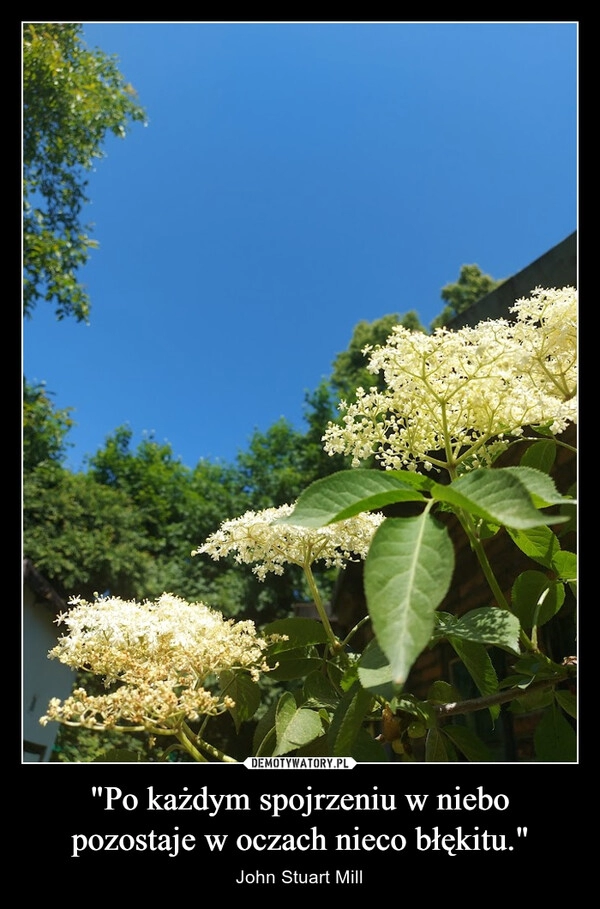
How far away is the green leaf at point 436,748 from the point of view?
857 millimetres

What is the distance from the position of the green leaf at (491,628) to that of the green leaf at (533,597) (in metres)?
0.19

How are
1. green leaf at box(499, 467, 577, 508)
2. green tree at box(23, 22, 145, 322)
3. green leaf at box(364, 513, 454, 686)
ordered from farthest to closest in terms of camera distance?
green tree at box(23, 22, 145, 322) < green leaf at box(499, 467, 577, 508) < green leaf at box(364, 513, 454, 686)

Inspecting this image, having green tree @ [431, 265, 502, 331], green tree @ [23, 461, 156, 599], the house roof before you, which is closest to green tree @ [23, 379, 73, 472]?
green tree @ [23, 461, 156, 599]

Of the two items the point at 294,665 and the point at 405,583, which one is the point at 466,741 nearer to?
the point at 294,665

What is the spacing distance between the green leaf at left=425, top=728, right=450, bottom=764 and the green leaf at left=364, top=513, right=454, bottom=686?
448 mm

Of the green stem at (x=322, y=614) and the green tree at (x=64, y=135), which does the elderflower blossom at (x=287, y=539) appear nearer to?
the green stem at (x=322, y=614)

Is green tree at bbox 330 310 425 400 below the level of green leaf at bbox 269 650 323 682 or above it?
above

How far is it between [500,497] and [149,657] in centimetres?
46

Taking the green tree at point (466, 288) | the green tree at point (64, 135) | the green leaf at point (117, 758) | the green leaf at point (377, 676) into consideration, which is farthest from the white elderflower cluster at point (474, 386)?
the green tree at point (466, 288)

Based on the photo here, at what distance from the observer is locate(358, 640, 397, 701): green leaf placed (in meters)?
0.59

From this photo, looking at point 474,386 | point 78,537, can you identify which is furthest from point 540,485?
point 78,537

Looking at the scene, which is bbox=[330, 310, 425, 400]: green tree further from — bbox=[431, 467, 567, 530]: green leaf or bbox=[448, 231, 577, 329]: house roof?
bbox=[431, 467, 567, 530]: green leaf
